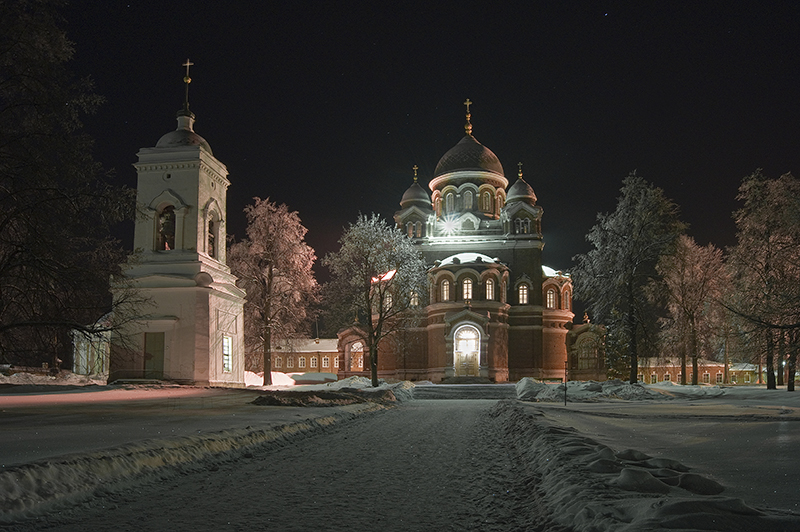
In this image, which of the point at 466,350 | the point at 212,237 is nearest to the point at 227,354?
the point at 212,237

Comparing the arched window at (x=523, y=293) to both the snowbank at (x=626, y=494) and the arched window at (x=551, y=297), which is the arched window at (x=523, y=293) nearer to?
the arched window at (x=551, y=297)

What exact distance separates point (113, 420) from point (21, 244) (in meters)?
3.47

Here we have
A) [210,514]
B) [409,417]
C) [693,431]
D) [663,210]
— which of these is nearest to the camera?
[210,514]

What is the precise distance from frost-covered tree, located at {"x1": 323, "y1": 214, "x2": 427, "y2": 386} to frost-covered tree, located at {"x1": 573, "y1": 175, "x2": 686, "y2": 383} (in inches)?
352

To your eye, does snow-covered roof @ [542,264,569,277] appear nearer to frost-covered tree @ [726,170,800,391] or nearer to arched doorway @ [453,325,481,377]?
arched doorway @ [453,325,481,377]

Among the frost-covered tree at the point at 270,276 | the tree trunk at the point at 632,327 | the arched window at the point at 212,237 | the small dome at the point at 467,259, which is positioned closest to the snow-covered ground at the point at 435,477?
the arched window at the point at 212,237

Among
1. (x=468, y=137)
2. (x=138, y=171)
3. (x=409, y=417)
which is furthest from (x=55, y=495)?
(x=468, y=137)

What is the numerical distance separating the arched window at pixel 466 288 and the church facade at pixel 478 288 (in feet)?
0.23

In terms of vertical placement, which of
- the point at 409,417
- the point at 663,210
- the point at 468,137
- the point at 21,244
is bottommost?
the point at 409,417

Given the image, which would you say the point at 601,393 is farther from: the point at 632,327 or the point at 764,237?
the point at 764,237

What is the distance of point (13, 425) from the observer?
10.0 meters

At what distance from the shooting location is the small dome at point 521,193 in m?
52.3

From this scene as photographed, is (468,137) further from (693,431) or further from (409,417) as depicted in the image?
(693,431)

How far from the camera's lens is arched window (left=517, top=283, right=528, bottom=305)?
48906mm
